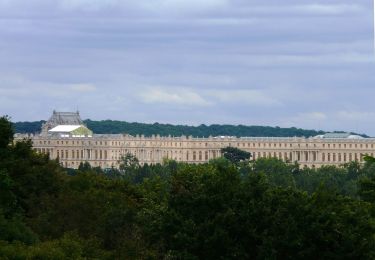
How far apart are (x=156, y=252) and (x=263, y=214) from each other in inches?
131

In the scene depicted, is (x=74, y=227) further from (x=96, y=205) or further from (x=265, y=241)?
(x=265, y=241)

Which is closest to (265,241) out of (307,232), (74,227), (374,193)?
(307,232)

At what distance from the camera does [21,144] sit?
76438mm

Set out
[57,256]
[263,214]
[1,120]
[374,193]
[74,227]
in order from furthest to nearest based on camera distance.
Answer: [1,120] → [374,193] → [74,227] → [263,214] → [57,256]

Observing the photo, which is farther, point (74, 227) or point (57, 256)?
point (74, 227)

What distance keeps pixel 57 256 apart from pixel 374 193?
70.7 ft

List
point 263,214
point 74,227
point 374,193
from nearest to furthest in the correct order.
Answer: point 263,214 < point 74,227 < point 374,193

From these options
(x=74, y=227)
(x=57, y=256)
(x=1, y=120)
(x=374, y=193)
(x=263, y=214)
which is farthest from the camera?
(x=1, y=120)

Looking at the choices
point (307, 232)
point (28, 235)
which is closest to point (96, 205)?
point (28, 235)

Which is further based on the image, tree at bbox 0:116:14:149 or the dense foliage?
tree at bbox 0:116:14:149

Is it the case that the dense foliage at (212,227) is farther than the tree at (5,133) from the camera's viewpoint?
No

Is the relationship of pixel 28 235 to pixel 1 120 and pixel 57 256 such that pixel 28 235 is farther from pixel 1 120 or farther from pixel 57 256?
pixel 1 120

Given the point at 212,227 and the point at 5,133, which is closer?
the point at 212,227

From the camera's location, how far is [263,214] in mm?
53375
